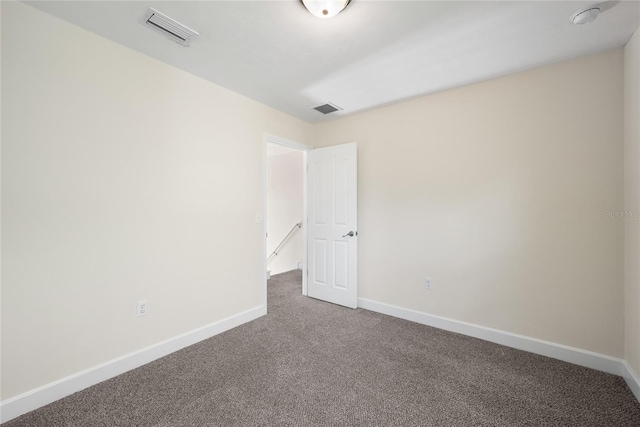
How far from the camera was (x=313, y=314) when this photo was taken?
3275 mm

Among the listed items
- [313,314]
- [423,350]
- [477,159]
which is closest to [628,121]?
[477,159]

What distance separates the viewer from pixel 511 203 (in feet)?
8.20

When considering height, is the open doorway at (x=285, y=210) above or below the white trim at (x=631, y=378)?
above

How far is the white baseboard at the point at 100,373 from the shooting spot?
1644mm

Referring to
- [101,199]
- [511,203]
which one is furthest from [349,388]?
[101,199]

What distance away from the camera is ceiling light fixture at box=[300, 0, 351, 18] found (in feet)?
5.12

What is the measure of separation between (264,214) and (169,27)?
199 cm

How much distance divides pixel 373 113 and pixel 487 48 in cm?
148

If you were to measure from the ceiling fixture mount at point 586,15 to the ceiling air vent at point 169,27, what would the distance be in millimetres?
2546

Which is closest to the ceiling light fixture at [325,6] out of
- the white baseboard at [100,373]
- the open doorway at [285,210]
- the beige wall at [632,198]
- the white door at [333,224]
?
the white door at [333,224]

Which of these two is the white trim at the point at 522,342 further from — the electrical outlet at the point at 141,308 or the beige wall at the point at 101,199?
the electrical outlet at the point at 141,308

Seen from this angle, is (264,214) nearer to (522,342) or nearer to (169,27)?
(169,27)

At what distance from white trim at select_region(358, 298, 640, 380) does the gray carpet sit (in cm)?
8

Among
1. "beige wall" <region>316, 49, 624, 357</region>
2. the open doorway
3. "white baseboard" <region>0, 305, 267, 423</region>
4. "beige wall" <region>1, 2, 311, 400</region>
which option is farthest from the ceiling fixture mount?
the open doorway
